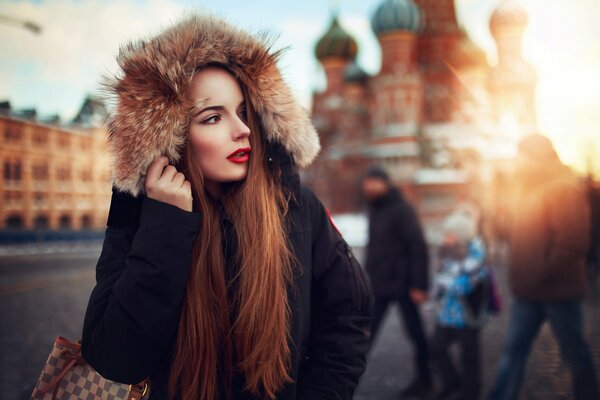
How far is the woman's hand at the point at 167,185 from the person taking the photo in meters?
1.45

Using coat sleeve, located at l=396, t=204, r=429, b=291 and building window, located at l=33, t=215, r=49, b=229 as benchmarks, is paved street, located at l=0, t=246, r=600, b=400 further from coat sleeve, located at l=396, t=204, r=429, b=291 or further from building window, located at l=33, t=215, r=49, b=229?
coat sleeve, located at l=396, t=204, r=429, b=291

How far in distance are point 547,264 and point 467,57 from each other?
33513mm

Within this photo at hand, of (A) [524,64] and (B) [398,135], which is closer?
(A) [524,64]

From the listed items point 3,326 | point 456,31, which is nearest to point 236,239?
point 3,326

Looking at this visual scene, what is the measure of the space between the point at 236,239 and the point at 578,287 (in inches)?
102

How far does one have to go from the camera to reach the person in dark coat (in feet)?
14.0

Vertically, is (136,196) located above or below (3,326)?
above

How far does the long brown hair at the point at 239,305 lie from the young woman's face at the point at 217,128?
40mm

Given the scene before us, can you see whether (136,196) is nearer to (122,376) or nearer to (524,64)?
(122,376)

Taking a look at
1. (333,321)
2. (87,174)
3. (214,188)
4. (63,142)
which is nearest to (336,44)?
(87,174)

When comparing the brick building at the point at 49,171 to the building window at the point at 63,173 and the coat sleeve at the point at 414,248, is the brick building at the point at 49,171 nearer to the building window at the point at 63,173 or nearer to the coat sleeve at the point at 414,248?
the building window at the point at 63,173

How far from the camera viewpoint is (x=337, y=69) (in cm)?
3906

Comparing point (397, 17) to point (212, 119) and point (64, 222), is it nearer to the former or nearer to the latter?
point (64, 222)

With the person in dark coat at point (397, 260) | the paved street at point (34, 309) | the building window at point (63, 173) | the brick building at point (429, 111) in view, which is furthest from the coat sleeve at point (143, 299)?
the brick building at point (429, 111)
